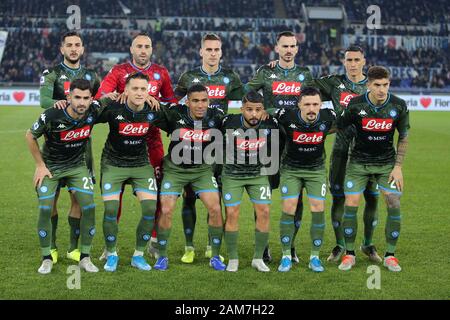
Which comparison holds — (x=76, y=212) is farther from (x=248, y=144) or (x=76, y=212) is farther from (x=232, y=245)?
(x=248, y=144)

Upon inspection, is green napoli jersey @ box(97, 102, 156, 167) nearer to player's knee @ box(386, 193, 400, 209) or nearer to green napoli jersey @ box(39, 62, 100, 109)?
green napoli jersey @ box(39, 62, 100, 109)

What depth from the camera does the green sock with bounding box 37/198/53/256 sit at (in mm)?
7199

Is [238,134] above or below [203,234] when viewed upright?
above

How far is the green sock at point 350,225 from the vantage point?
7586 mm

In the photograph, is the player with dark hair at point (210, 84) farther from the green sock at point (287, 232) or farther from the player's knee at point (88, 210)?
the player's knee at point (88, 210)

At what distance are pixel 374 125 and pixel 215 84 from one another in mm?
1768

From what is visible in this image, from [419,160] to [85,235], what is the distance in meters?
10.9

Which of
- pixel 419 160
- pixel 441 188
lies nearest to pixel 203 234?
pixel 441 188

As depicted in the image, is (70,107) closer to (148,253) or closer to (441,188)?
(148,253)

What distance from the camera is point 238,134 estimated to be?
741cm

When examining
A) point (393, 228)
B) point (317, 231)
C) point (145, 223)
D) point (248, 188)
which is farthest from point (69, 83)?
point (393, 228)

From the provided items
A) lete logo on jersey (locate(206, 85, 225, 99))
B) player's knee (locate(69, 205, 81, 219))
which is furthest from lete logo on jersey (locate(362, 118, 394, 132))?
player's knee (locate(69, 205, 81, 219))

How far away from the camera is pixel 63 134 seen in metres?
7.18

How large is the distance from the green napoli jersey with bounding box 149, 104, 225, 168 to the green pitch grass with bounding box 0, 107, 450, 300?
3.61 feet
